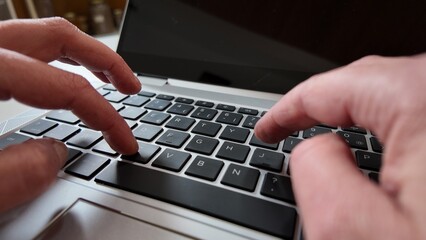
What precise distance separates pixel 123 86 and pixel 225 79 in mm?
180

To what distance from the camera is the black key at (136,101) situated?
18.6 inches

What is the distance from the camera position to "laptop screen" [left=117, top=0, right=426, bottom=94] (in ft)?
1.39

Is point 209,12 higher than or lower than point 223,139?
higher

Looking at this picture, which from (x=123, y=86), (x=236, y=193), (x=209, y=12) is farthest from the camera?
(x=209, y=12)

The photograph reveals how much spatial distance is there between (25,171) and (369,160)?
36 cm

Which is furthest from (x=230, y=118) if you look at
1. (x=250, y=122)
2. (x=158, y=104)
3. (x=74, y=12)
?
(x=74, y=12)

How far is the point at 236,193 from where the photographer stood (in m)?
0.28

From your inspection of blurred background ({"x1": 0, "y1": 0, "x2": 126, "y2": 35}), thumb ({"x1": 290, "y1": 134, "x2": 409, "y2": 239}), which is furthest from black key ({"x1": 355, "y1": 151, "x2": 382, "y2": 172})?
blurred background ({"x1": 0, "y1": 0, "x2": 126, "y2": 35})

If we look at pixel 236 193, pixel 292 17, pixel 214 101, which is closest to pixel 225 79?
pixel 214 101

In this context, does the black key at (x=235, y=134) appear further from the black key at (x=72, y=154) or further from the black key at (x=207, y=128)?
the black key at (x=72, y=154)

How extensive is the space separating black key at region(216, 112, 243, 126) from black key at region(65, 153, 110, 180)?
17 centimetres

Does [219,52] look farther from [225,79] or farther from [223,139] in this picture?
[223,139]

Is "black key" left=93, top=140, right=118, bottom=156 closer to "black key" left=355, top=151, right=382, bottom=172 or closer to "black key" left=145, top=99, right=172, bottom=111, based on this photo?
"black key" left=145, top=99, right=172, bottom=111

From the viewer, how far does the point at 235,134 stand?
1.22ft
